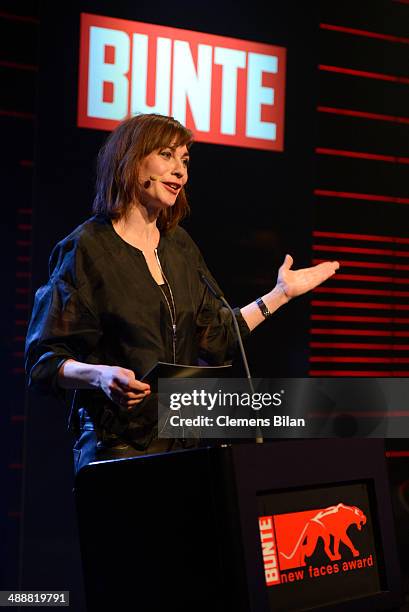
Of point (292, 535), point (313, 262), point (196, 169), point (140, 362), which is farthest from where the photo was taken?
point (313, 262)

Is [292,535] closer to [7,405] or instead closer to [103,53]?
[7,405]

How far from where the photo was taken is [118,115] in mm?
3312

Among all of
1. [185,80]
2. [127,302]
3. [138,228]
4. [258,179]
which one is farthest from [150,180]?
[258,179]

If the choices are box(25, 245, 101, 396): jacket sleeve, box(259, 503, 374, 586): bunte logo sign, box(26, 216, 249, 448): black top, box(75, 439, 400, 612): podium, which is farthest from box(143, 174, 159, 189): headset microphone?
box(259, 503, 374, 586): bunte logo sign

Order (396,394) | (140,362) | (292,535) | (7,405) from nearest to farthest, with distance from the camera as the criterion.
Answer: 1. (292,535)
2. (140,362)
3. (7,405)
4. (396,394)

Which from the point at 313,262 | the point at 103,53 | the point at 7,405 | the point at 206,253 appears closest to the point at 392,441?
the point at 313,262

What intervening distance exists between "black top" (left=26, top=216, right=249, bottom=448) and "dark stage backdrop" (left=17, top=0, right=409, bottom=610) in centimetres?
105

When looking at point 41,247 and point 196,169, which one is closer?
point 41,247

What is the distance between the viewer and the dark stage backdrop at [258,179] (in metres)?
3.19

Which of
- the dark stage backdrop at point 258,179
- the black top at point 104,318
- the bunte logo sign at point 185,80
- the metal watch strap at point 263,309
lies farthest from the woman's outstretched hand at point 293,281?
the bunte logo sign at point 185,80

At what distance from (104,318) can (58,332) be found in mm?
127

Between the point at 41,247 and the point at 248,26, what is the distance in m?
1.35

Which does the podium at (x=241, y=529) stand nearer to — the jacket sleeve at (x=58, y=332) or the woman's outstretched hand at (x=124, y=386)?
the woman's outstretched hand at (x=124, y=386)

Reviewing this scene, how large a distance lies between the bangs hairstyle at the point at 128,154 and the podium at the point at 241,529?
785 mm
